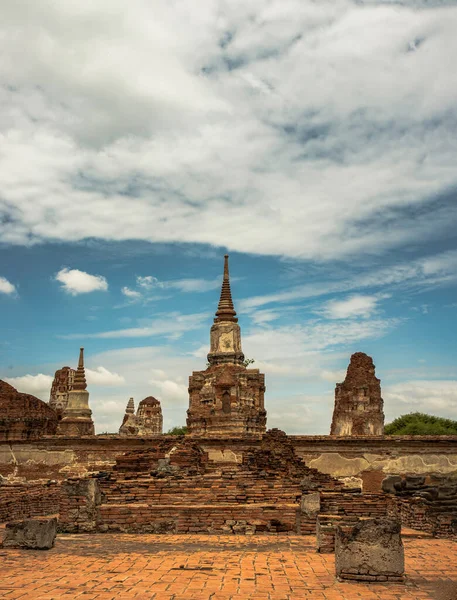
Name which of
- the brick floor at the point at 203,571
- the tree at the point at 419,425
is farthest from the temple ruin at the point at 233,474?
the tree at the point at 419,425

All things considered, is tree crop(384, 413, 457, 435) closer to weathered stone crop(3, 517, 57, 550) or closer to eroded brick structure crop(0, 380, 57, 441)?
eroded brick structure crop(0, 380, 57, 441)

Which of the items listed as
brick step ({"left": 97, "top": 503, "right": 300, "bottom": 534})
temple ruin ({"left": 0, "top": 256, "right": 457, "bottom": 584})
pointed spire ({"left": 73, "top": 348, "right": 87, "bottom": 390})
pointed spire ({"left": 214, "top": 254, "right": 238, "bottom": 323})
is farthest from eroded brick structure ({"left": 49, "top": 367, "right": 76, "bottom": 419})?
brick step ({"left": 97, "top": 503, "right": 300, "bottom": 534})

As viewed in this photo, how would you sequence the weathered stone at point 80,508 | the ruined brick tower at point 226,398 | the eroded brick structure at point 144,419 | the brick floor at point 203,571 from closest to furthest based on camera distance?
1. the brick floor at point 203,571
2. the weathered stone at point 80,508
3. the ruined brick tower at point 226,398
4. the eroded brick structure at point 144,419

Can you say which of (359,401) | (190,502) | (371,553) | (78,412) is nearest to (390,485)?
(190,502)

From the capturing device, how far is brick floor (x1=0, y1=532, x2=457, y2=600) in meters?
6.36

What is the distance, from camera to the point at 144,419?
1599 inches

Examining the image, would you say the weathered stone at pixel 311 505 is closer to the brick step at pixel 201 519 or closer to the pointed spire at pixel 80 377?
the brick step at pixel 201 519

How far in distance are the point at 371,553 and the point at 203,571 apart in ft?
6.53

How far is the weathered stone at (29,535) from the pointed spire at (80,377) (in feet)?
68.9

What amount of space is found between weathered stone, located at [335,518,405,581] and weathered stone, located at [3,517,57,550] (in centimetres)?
439

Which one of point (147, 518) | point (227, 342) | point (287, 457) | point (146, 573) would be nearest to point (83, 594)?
point (146, 573)

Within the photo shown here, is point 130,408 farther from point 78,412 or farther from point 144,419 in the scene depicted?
point 78,412

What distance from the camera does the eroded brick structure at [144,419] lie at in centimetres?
3969

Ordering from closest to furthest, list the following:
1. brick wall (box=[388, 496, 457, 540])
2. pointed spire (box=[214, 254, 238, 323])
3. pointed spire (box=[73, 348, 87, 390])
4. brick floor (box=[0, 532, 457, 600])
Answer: brick floor (box=[0, 532, 457, 600])
brick wall (box=[388, 496, 457, 540])
pointed spire (box=[214, 254, 238, 323])
pointed spire (box=[73, 348, 87, 390])
